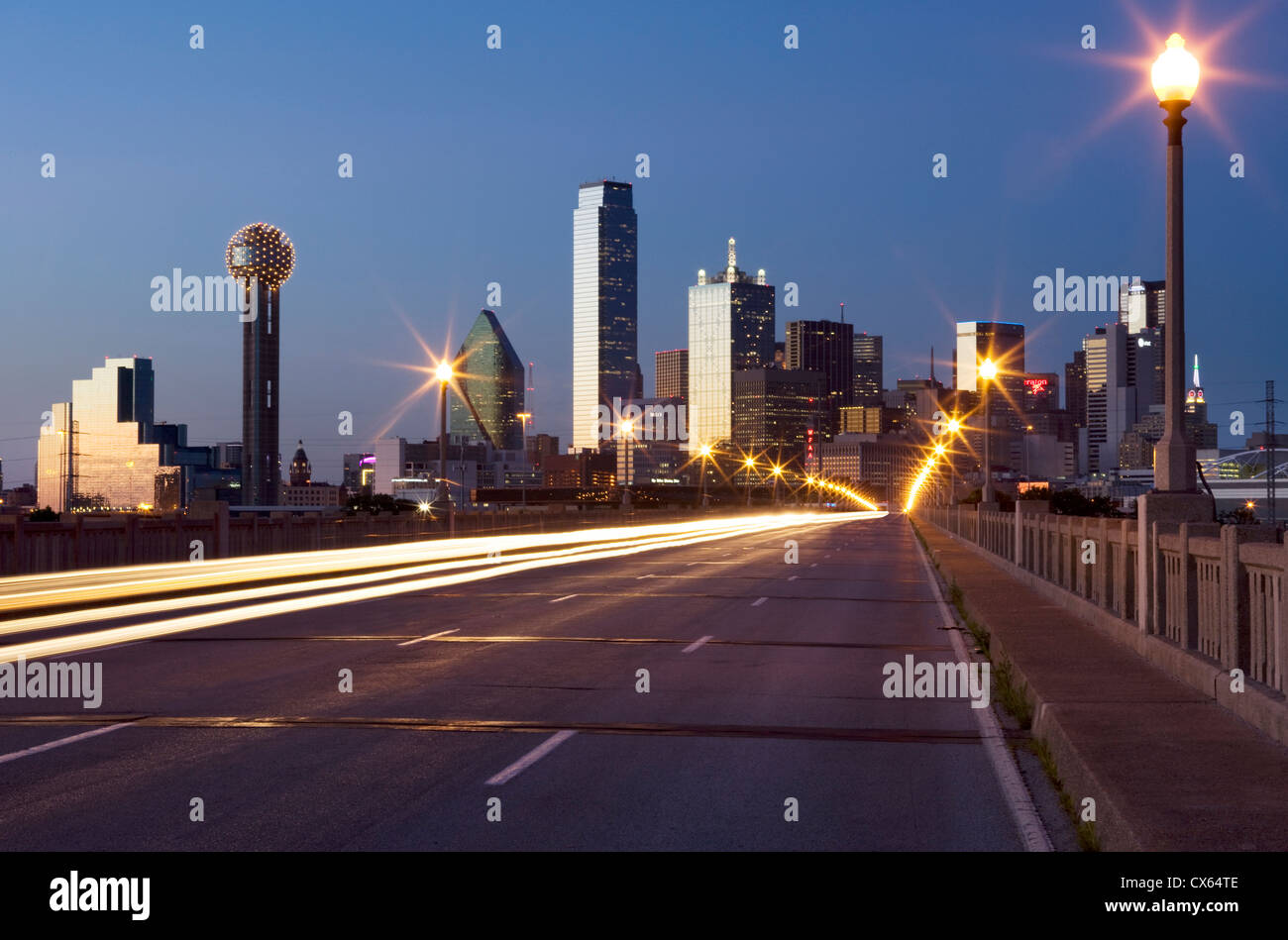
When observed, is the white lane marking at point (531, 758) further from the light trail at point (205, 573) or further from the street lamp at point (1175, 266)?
the light trail at point (205, 573)

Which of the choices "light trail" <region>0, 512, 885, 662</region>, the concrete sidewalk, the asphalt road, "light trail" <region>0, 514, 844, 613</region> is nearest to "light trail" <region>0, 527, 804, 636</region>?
"light trail" <region>0, 512, 885, 662</region>

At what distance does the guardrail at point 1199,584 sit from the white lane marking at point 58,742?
361 inches

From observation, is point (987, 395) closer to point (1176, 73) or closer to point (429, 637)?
point (429, 637)

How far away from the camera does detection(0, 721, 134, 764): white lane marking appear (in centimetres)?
1003

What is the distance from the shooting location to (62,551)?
31844mm

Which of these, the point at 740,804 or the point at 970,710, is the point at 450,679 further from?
the point at 740,804

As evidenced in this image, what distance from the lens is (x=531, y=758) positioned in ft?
33.1

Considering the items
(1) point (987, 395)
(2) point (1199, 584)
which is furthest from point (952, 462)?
(2) point (1199, 584)

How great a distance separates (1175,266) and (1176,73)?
1.99m

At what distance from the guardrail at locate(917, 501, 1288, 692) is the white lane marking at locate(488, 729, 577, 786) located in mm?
5379

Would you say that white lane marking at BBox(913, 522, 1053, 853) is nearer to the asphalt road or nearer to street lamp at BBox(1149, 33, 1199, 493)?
the asphalt road

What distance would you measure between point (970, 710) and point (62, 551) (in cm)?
2543

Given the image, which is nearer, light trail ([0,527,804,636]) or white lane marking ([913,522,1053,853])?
white lane marking ([913,522,1053,853])
